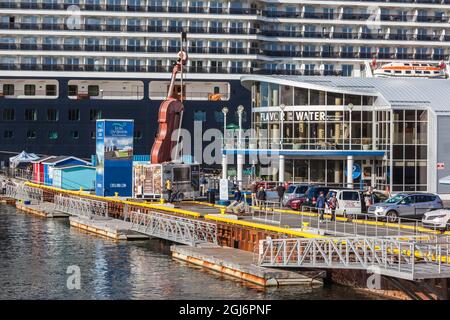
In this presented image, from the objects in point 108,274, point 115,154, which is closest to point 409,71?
point 115,154

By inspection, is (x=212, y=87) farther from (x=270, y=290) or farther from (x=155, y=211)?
(x=270, y=290)

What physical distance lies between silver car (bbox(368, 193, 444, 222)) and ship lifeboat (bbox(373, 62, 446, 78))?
1483 inches

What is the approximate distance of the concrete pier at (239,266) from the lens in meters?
34.3

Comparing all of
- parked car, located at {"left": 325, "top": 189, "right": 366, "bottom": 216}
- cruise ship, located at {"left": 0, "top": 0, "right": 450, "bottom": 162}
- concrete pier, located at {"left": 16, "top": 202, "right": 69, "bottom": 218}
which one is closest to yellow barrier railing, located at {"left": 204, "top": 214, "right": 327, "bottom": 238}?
parked car, located at {"left": 325, "top": 189, "right": 366, "bottom": 216}

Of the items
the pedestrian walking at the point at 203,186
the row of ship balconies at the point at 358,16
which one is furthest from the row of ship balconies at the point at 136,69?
the pedestrian walking at the point at 203,186

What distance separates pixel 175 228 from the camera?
44.2 metres

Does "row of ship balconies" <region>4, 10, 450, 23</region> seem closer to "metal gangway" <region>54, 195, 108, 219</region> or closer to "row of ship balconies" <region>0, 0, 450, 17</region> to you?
"row of ship balconies" <region>0, 0, 450, 17</region>

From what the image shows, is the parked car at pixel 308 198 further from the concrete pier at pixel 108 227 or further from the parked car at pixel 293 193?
the concrete pier at pixel 108 227

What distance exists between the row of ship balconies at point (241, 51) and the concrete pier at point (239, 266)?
51.0 m

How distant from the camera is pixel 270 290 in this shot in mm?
33719

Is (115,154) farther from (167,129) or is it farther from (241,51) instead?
(241,51)

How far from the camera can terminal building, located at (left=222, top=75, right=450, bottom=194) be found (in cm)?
6494
